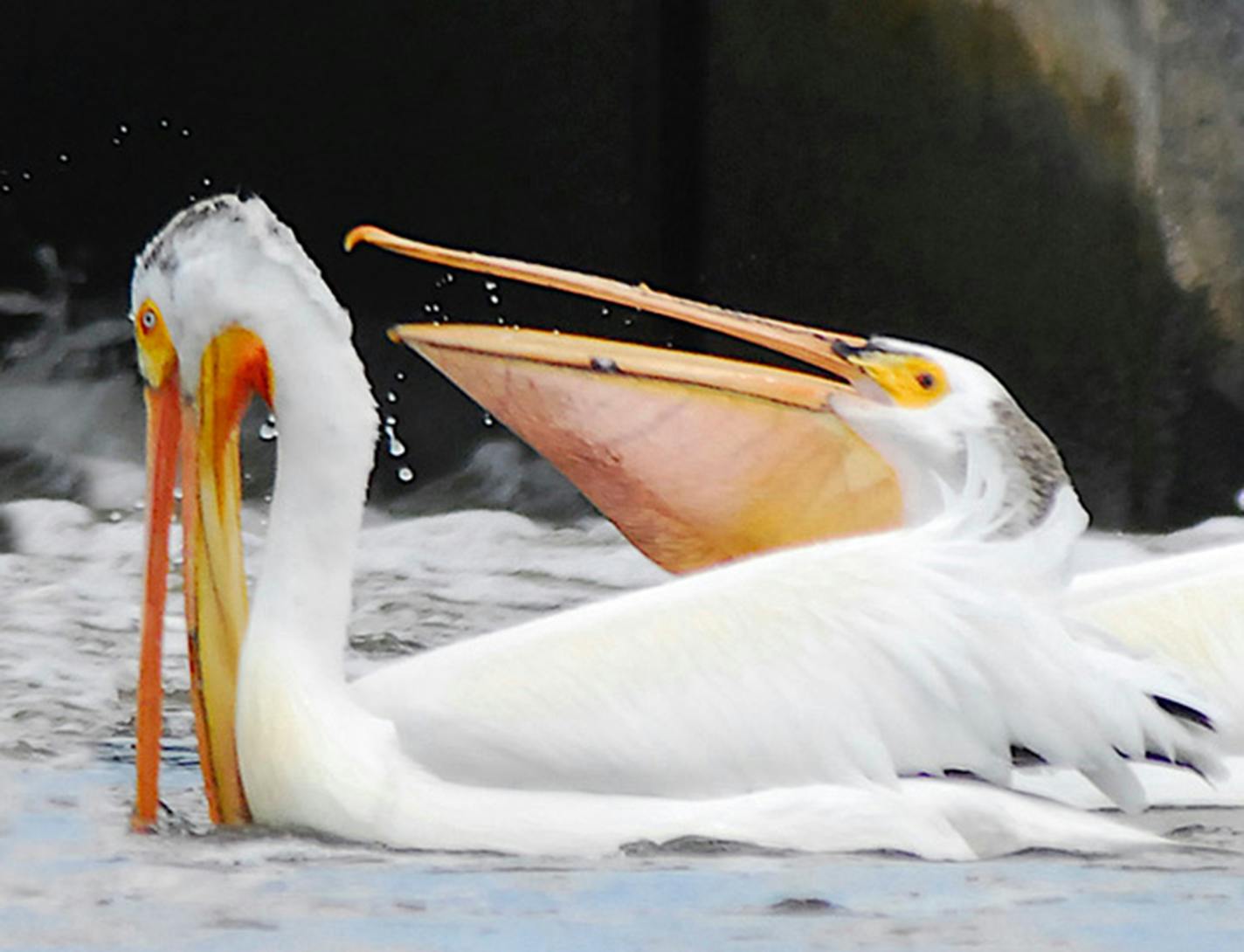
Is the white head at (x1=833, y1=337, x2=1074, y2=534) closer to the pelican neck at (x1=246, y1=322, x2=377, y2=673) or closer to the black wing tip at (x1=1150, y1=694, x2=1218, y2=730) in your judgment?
the black wing tip at (x1=1150, y1=694, x2=1218, y2=730)

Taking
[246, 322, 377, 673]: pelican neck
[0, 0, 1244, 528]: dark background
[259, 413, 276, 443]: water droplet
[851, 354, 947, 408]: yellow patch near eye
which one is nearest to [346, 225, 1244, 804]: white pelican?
[851, 354, 947, 408]: yellow patch near eye

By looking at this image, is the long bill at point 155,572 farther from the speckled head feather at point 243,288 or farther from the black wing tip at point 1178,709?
the black wing tip at point 1178,709

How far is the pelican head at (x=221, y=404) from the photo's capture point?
7.99 feet

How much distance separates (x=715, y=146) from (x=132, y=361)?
869 millimetres

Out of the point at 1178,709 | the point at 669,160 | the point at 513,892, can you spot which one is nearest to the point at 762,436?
the point at 669,160

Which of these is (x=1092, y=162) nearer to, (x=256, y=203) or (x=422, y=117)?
(x=422, y=117)

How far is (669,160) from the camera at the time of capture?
3139mm

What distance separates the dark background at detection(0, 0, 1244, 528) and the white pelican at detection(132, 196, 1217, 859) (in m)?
0.62

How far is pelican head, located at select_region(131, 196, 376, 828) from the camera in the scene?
Answer: 244cm

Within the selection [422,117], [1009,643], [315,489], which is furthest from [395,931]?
[422,117]

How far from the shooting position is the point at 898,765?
237 centimetres

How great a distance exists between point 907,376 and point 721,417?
10.1 inches

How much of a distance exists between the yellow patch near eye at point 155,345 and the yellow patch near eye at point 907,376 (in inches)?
35.1

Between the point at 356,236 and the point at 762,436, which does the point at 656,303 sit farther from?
the point at 356,236
